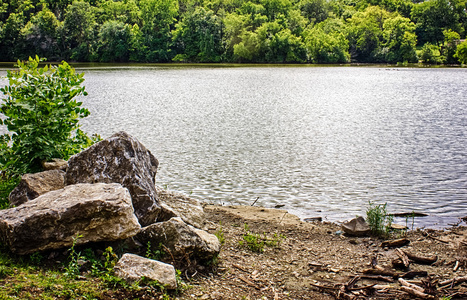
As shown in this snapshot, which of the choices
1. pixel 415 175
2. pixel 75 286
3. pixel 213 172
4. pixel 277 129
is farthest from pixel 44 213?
pixel 277 129

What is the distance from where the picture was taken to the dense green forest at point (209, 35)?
129250 mm

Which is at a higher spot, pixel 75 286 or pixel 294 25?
pixel 294 25

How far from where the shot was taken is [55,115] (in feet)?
29.8

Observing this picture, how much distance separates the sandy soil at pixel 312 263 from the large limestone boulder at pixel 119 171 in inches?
55.4

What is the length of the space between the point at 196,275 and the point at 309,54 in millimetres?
132375

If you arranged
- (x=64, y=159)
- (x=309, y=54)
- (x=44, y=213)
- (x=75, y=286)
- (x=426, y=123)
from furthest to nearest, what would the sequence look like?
(x=309, y=54) → (x=426, y=123) → (x=64, y=159) → (x=44, y=213) → (x=75, y=286)

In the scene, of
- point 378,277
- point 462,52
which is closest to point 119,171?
point 378,277

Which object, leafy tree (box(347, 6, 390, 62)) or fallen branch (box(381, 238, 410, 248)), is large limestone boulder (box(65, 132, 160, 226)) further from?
leafy tree (box(347, 6, 390, 62))

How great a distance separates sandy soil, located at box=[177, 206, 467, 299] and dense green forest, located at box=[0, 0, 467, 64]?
120m

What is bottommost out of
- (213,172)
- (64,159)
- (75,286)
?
(213,172)

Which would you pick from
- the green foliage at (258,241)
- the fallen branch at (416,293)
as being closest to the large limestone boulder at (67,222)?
the green foliage at (258,241)

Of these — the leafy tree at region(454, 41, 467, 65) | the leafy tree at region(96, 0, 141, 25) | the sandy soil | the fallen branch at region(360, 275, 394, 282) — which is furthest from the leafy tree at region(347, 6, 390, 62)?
the fallen branch at region(360, 275, 394, 282)

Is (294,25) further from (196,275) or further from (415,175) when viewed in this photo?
(196,275)

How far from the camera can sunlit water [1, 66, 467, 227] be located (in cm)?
1305
